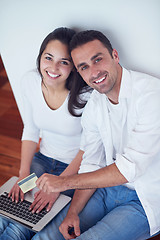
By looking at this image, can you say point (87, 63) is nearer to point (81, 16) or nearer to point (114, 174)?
point (81, 16)

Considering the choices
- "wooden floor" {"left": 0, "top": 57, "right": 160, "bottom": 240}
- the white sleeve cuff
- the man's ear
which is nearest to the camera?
the white sleeve cuff

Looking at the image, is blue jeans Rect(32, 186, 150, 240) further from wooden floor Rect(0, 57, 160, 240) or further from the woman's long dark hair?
wooden floor Rect(0, 57, 160, 240)

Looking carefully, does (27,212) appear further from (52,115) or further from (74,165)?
(52,115)

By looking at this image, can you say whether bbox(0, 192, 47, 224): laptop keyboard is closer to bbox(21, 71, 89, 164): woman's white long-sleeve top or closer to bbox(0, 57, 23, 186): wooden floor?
bbox(21, 71, 89, 164): woman's white long-sleeve top

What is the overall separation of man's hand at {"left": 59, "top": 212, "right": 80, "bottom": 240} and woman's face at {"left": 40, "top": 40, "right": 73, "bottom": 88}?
666 millimetres

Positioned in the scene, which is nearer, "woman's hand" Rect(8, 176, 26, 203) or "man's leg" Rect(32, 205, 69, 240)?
"man's leg" Rect(32, 205, 69, 240)

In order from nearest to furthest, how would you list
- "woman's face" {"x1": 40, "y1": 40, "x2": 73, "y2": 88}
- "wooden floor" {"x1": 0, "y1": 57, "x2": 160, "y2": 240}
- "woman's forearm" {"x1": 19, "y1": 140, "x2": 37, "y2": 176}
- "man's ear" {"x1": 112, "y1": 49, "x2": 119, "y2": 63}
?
"man's ear" {"x1": 112, "y1": 49, "x2": 119, "y2": 63}, "woman's face" {"x1": 40, "y1": 40, "x2": 73, "y2": 88}, "woman's forearm" {"x1": 19, "y1": 140, "x2": 37, "y2": 176}, "wooden floor" {"x1": 0, "y1": 57, "x2": 160, "y2": 240}

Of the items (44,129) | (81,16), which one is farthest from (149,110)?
(44,129)

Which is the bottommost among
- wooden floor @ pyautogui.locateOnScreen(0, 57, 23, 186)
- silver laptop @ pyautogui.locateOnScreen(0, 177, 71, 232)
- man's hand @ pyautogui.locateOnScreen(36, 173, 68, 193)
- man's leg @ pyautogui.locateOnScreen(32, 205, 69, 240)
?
wooden floor @ pyautogui.locateOnScreen(0, 57, 23, 186)

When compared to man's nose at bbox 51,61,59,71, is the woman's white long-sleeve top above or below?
below

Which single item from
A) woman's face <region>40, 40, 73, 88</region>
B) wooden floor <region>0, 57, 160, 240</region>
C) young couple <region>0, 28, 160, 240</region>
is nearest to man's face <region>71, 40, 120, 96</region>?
young couple <region>0, 28, 160, 240</region>

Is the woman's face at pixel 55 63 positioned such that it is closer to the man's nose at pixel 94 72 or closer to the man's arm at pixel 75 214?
the man's nose at pixel 94 72

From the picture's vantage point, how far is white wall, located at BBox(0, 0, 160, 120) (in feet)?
3.93

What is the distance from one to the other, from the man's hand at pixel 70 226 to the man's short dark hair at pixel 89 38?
78cm
